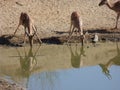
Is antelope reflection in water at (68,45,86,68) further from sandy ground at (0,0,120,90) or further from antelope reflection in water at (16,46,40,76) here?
sandy ground at (0,0,120,90)

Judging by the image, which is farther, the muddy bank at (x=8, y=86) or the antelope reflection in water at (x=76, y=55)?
the antelope reflection in water at (x=76, y=55)

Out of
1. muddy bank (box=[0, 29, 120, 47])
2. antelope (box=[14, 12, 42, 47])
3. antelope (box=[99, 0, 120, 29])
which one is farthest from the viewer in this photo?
antelope (box=[99, 0, 120, 29])

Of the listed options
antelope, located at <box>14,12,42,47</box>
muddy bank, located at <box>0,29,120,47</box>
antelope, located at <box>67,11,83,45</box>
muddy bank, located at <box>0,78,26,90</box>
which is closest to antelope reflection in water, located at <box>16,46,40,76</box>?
antelope, located at <box>14,12,42,47</box>

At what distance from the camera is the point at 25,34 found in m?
15.0

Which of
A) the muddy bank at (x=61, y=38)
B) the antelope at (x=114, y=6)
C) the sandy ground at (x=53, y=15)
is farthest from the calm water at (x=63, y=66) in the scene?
the antelope at (x=114, y=6)

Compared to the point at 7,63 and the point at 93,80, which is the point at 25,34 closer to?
the point at 7,63

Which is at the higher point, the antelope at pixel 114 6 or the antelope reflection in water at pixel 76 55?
the antelope at pixel 114 6

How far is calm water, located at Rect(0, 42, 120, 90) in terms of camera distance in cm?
1199

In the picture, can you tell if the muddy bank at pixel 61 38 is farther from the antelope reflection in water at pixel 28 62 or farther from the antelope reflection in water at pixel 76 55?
the antelope reflection in water at pixel 28 62

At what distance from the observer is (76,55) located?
14.6m

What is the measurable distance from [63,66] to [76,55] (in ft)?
3.60

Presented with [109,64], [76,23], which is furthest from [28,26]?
[109,64]

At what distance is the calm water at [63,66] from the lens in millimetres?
11992

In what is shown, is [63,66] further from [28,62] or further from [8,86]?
[8,86]
